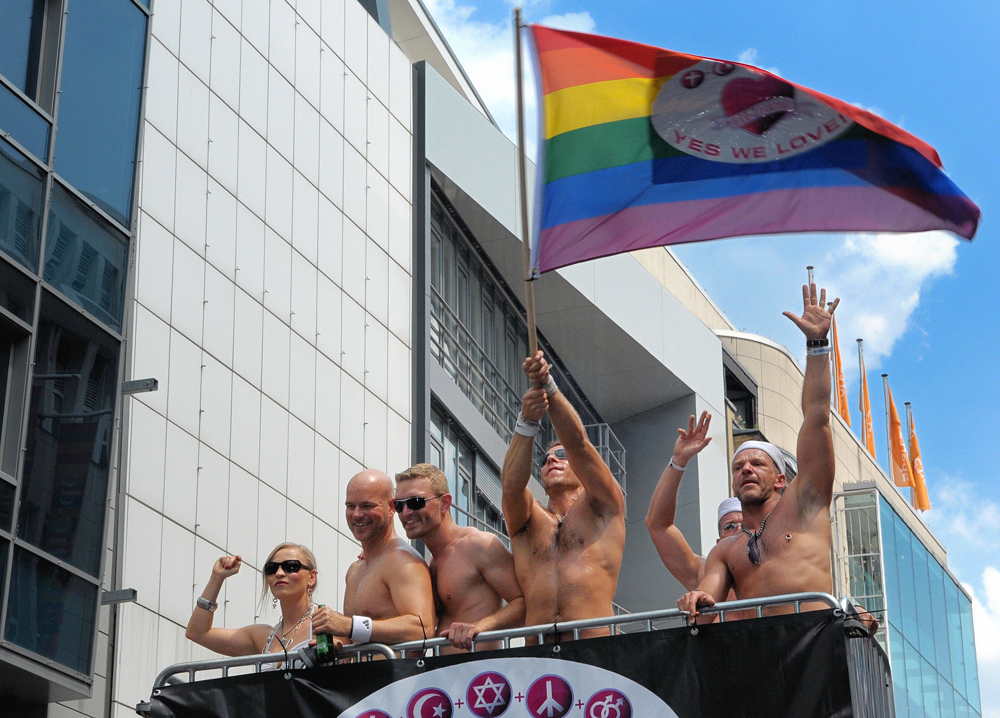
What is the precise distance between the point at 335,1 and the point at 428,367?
570cm

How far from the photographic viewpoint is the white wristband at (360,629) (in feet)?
26.9

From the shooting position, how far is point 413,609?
8602mm

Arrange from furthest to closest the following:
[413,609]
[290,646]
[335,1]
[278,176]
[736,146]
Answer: [335,1], [278,176], [736,146], [290,646], [413,609]

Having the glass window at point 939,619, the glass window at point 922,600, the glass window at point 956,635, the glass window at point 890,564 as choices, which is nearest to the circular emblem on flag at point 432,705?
the glass window at point 890,564

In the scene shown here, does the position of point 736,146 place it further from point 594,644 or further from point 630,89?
point 594,644

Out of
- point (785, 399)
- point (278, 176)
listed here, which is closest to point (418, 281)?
point (278, 176)

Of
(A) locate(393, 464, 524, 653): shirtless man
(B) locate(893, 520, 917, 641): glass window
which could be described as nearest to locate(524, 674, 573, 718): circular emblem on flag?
(A) locate(393, 464, 524, 653): shirtless man

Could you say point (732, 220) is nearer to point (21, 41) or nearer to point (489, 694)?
point (489, 694)

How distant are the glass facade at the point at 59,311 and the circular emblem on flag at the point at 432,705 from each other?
519 centimetres

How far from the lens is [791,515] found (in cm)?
852

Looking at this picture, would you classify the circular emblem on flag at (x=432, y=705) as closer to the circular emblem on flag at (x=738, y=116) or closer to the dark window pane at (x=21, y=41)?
A: the circular emblem on flag at (x=738, y=116)

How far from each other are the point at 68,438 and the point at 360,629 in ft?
20.4

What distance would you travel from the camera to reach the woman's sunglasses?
942cm

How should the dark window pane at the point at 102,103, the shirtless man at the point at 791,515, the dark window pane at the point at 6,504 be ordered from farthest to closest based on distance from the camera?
the dark window pane at the point at 102,103
the dark window pane at the point at 6,504
the shirtless man at the point at 791,515
